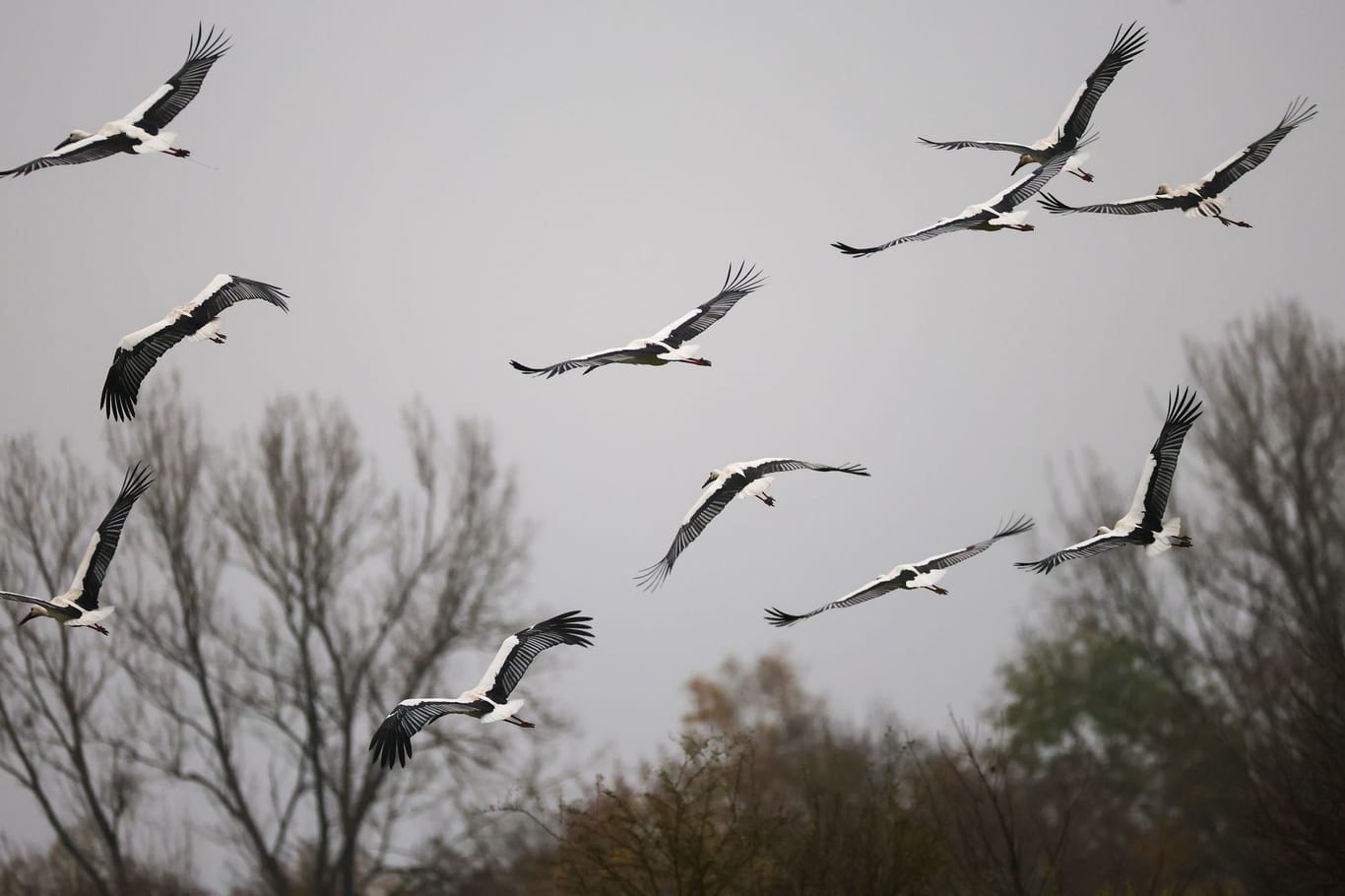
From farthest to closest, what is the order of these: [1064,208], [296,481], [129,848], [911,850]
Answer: [296,481], [129,848], [911,850], [1064,208]

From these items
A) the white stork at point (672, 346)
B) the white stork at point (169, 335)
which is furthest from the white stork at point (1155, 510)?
the white stork at point (169, 335)

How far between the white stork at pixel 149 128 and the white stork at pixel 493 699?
6.05m

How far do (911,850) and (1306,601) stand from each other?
14741 millimetres

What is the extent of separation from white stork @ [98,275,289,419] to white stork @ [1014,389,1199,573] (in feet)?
25.7

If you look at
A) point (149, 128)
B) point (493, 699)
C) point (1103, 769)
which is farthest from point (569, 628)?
point (1103, 769)

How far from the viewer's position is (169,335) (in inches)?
509

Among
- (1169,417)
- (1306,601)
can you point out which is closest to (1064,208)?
(1169,417)

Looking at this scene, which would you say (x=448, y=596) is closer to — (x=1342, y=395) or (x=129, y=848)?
(x=129, y=848)

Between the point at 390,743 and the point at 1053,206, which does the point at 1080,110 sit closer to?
the point at 1053,206

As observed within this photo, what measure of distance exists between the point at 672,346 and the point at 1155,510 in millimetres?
4693

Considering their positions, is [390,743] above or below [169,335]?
below

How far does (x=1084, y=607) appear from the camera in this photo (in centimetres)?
3241

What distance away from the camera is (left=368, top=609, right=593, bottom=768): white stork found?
403 inches

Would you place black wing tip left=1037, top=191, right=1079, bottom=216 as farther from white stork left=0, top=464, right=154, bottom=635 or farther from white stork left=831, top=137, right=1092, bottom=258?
white stork left=0, top=464, right=154, bottom=635
